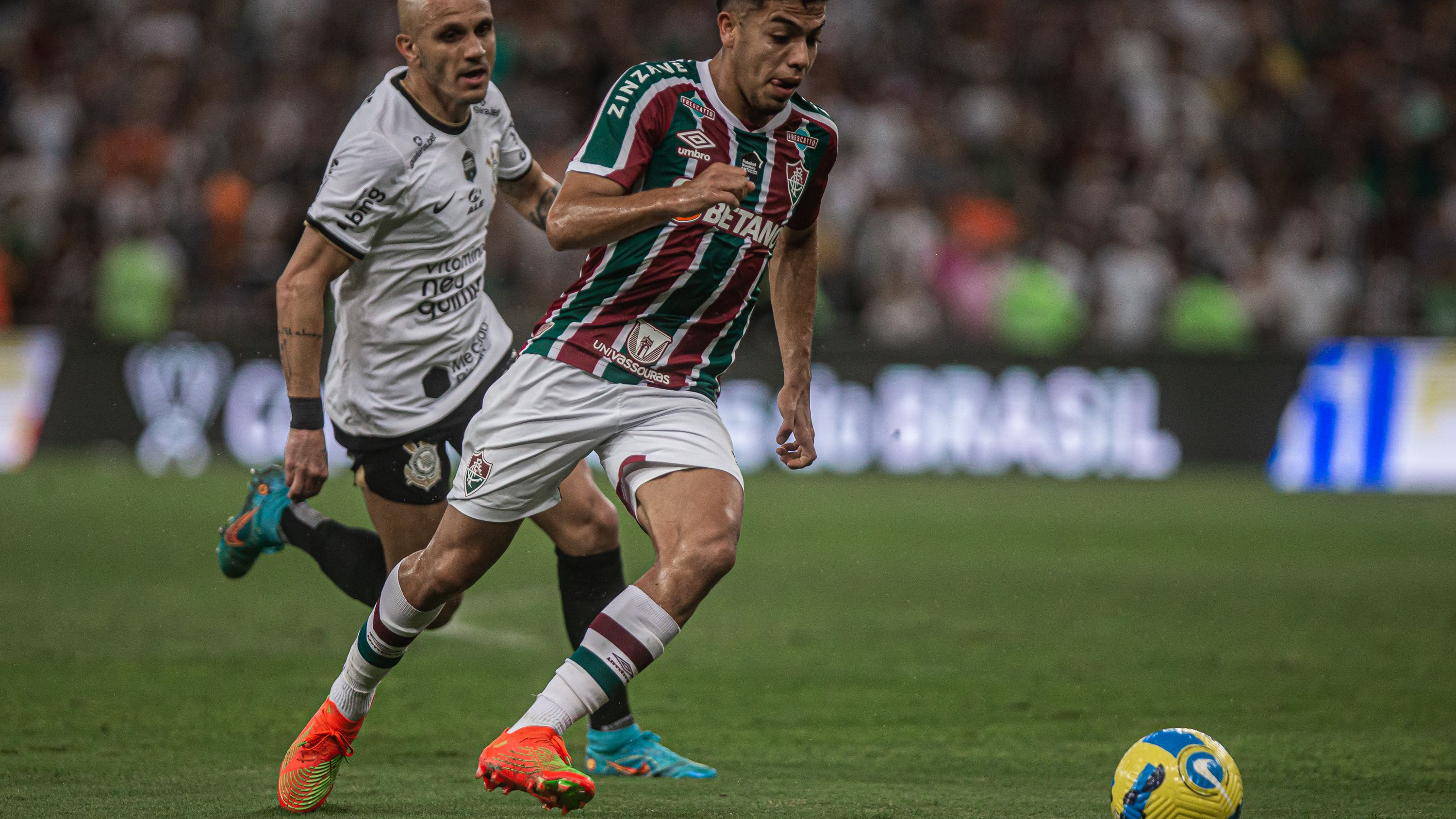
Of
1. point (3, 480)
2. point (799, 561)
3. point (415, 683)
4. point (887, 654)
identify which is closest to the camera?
point (415, 683)

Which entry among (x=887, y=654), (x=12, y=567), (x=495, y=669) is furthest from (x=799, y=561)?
(x=12, y=567)

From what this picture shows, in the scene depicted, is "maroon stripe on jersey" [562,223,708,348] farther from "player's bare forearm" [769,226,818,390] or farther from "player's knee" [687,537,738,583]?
"player's knee" [687,537,738,583]

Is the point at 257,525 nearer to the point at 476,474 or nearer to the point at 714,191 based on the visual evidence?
the point at 476,474

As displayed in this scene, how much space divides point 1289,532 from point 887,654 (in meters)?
5.54

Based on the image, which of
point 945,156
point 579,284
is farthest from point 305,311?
point 945,156

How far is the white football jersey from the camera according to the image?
514 cm

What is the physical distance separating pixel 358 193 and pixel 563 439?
1.21 m

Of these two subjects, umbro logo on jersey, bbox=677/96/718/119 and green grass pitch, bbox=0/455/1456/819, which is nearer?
umbro logo on jersey, bbox=677/96/718/119

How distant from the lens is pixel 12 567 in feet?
31.2

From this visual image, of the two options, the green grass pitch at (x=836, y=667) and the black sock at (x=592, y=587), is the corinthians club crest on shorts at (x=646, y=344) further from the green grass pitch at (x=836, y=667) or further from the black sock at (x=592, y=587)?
the green grass pitch at (x=836, y=667)

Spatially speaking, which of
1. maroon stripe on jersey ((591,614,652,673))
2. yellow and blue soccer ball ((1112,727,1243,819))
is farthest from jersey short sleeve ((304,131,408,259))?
yellow and blue soccer ball ((1112,727,1243,819))

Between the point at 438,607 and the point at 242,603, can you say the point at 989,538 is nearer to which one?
the point at 242,603

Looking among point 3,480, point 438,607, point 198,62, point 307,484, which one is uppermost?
point 198,62

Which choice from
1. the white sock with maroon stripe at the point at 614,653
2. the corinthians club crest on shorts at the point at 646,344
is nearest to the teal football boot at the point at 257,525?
the corinthians club crest on shorts at the point at 646,344
